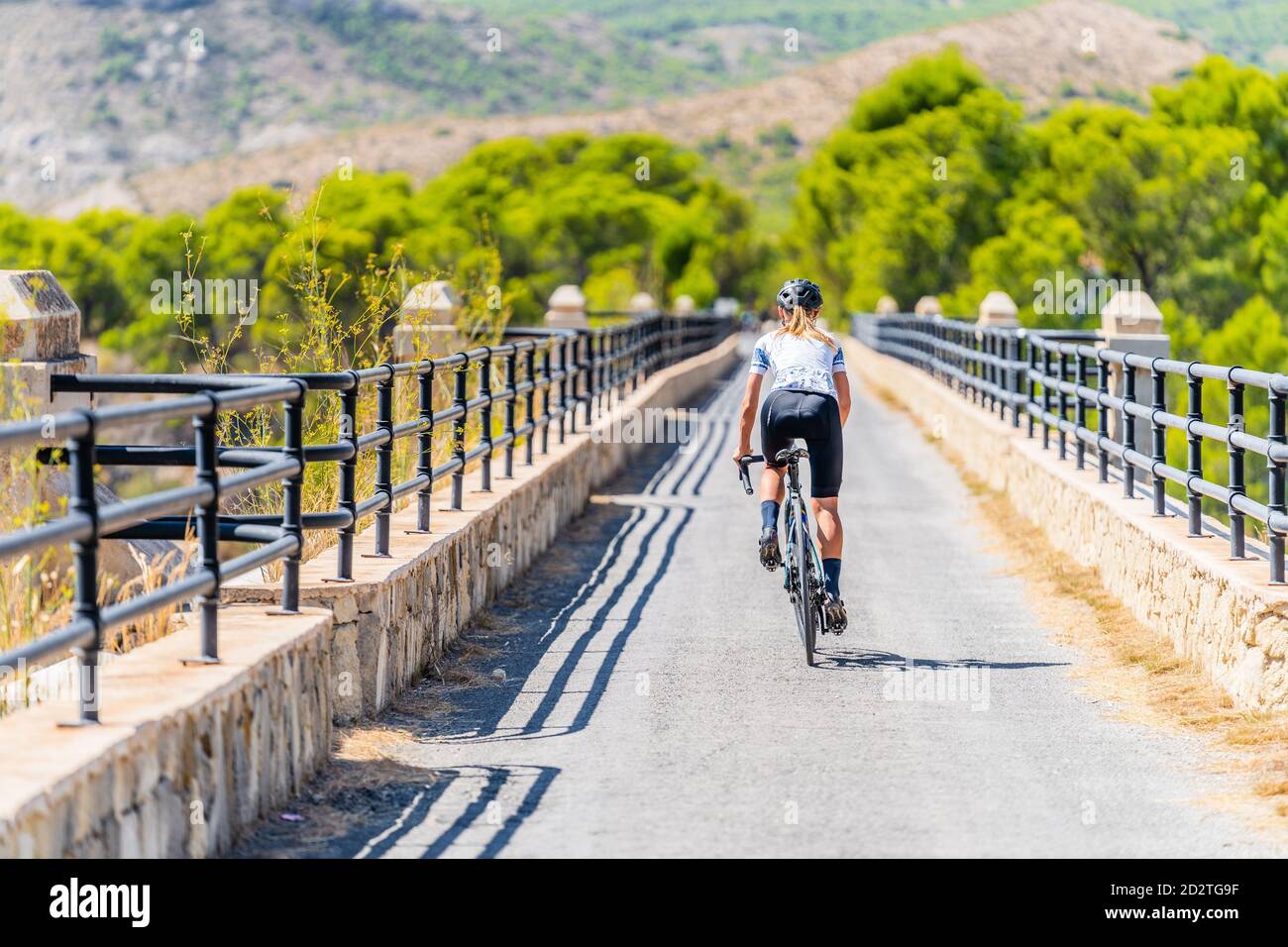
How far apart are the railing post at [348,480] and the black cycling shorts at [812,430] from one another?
2.24 m

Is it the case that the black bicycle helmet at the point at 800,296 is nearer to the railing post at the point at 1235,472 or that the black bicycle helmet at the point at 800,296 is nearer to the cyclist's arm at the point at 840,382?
the cyclist's arm at the point at 840,382

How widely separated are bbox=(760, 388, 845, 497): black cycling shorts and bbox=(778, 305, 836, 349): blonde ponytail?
1.04 ft

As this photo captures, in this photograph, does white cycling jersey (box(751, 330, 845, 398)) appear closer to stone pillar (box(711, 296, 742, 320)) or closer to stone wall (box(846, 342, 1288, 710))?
stone wall (box(846, 342, 1288, 710))

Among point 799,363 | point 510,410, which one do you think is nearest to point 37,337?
point 799,363

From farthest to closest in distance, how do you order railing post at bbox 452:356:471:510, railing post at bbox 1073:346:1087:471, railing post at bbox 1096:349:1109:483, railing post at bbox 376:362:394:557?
1. railing post at bbox 1073:346:1087:471
2. railing post at bbox 1096:349:1109:483
3. railing post at bbox 452:356:471:510
4. railing post at bbox 376:362:394:557

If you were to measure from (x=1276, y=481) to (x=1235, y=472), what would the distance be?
738 millimetres

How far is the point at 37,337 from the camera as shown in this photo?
29.1 ft

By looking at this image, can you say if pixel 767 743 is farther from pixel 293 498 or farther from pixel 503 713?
pixel 293 498

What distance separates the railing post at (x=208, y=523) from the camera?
6062 mm

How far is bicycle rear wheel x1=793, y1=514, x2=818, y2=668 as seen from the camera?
9.21 meters

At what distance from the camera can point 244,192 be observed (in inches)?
4466

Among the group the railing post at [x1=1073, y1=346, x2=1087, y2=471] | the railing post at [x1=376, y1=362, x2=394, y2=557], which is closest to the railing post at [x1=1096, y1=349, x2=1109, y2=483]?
the railing post at [x1=1073, y1=346, x2=1087, y2=471]
